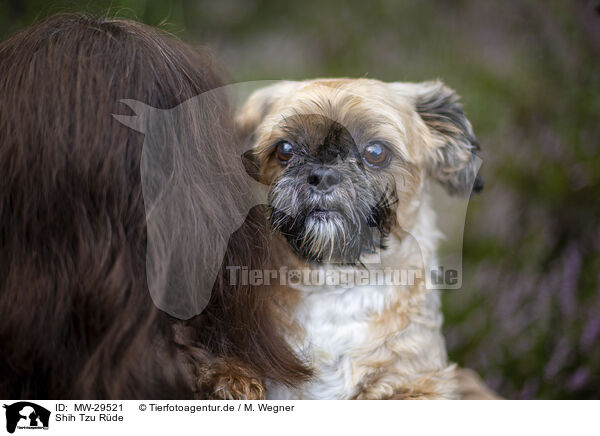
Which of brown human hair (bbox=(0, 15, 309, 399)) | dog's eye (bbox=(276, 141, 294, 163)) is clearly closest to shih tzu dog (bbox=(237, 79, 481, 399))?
dog's eye (bbox=(276, 141, 294, 163))

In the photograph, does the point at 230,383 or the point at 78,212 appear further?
the point at 230,383

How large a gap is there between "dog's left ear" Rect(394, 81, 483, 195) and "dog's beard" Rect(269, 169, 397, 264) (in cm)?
15

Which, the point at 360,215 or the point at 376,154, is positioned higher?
the point at 376,154

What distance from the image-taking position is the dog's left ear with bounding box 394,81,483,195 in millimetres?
1045

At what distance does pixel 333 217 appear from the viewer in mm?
915

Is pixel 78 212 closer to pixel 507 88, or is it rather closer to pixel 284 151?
pixel 284 151

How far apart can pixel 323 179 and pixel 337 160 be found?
0.05 m

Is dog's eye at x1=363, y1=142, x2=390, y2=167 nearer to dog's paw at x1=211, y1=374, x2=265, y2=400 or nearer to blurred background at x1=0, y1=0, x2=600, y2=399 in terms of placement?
blurred background at x1=0, y1=0, x2=600, y2=399

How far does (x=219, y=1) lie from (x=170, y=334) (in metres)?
0.64

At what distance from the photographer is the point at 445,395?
103 centimetres

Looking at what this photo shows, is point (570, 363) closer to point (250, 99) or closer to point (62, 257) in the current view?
point (250, 99)

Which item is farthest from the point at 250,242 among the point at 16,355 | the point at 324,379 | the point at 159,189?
the point at 16,355
